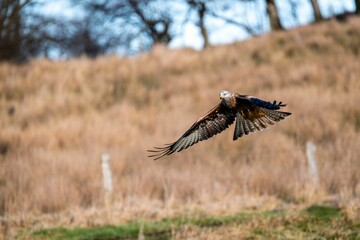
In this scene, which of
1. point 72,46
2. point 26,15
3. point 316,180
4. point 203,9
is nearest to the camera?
point 316,180

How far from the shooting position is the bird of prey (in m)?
3.42

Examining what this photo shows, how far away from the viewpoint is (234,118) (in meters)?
3.86

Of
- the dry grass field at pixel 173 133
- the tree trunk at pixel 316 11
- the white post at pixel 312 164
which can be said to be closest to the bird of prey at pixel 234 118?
the dry grass field at pixel 173 133

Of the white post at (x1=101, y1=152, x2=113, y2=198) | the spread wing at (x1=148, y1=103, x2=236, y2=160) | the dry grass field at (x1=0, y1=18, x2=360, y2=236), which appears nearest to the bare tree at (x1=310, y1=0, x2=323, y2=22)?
the dry grass field at (x1=0, y1=18, x2=360, y2=236)

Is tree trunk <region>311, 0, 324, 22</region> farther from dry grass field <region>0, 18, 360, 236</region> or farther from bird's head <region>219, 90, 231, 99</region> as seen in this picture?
bird's head <region>219, 90, 231, 99</region>

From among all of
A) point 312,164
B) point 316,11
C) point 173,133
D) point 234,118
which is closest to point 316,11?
point 316,11

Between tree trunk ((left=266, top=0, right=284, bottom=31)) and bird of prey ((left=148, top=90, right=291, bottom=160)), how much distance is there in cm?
1665

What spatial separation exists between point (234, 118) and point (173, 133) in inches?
312

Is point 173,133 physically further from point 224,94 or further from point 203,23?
point 203,23

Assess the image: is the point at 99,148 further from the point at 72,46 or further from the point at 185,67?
the point at 72,46

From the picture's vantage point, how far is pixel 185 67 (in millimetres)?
16469

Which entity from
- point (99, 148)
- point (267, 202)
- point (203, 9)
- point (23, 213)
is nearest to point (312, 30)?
point (203, 9)

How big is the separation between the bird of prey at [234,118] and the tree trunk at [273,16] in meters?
16.7

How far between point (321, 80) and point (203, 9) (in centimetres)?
1073
